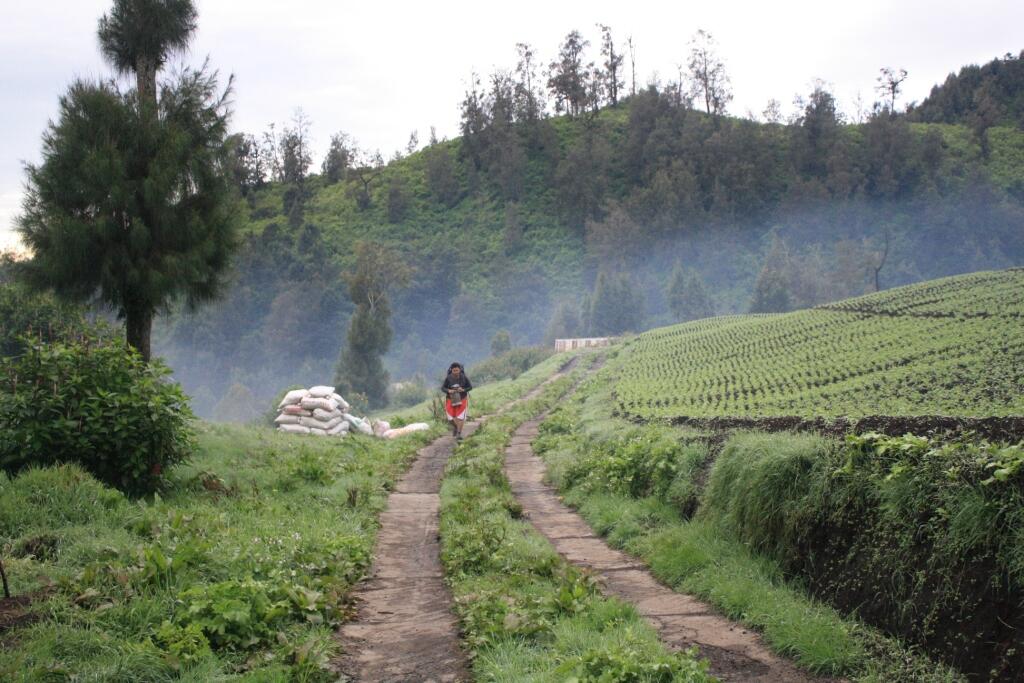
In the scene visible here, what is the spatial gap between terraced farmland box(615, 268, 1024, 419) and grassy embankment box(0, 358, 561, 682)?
9.88 m

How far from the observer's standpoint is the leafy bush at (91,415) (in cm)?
819

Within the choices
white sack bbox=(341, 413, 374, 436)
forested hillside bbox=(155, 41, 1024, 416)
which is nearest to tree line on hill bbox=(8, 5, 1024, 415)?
forested hillside bbox=(155, 41, 1024, 416)

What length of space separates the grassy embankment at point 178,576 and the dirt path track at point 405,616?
176 millimetres

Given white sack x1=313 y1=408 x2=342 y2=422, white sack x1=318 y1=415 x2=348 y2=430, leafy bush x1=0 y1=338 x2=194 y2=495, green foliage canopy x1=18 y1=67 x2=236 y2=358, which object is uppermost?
green foliage canopy x1=18 y1=67 x2=236 y2=358

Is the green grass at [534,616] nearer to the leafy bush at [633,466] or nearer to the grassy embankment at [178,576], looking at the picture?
the grassy embankment at [178,576]

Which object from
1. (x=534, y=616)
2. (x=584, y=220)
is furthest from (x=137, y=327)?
(x=584, y=220)

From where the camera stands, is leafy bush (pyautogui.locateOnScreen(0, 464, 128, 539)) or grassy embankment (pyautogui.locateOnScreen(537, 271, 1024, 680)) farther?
leafy bush (pyautogui.locateOnScreen(0, 464, 128, 539))

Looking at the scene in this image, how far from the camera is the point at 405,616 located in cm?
613

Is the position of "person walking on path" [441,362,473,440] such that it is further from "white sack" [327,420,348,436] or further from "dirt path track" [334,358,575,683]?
"dirt path track" [334,358,575,683]

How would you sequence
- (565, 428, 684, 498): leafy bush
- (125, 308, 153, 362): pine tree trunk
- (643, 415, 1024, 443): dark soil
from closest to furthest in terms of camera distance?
(643, 415, 1024, 443): dark soil → (565, 428, 684, 498): leafy bush → (125, 308, 153, 362): pine tree trunk

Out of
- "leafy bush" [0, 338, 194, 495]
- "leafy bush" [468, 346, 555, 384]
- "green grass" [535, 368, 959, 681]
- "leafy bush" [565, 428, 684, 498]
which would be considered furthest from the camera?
"leafy bush" [468, 346, 555, 384]

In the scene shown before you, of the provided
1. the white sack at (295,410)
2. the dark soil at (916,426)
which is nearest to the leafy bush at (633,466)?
the dark soil at (916,426)

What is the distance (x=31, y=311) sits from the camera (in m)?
24.2

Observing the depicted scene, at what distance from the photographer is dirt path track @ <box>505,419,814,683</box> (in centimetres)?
522
